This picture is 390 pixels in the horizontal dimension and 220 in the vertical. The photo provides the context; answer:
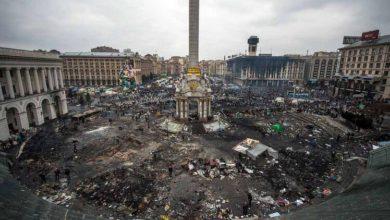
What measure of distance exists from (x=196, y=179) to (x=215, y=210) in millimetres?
4227

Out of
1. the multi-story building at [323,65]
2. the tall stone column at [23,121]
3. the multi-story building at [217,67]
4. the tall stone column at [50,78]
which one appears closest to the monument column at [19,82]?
the tall stone column at [23,121]

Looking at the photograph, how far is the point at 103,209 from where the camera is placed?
553 inches

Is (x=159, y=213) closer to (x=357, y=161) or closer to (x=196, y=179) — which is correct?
(x=196, y=179)

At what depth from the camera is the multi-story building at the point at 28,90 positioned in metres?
28.2

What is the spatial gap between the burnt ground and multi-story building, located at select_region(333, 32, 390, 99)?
112 ft

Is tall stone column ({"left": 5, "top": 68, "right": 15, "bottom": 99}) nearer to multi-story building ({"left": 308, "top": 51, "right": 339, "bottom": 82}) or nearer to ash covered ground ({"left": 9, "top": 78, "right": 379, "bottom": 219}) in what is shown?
ash covered ground ({"left": 9, "top": 78, "right": 379, "bottom": 219})

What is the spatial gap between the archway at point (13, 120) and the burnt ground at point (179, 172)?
351 cm

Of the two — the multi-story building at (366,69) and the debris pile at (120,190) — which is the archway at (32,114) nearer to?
the debris pile at (120,190)

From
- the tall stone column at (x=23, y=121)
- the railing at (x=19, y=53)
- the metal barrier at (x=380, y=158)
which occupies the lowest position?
the tall stone column at (x=23, y=121)

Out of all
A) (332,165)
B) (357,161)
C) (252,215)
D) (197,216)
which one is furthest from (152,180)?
(357,161)

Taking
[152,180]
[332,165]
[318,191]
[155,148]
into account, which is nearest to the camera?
[318,191]

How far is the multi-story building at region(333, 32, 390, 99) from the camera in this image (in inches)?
1977

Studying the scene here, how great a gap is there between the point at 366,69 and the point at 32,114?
260 ft

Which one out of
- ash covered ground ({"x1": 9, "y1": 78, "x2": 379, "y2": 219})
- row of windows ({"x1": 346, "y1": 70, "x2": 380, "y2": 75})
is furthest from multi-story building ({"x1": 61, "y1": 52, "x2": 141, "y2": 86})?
row of windows ({"x1": 346, "y1": 70, "x2": 380, "y2": 75})
